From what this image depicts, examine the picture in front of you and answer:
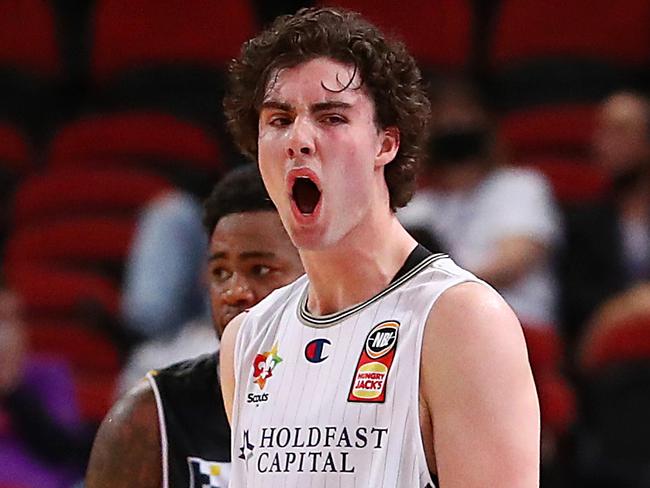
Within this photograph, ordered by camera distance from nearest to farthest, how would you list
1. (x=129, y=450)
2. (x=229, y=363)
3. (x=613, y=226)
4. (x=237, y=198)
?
1. (x=229, y=363)
2. (x=129, y=450)
3. (x=237, y=198)
4. (x=613, y=226)

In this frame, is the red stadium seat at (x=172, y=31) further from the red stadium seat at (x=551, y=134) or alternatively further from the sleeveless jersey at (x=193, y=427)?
the sleeveless jersey at (x=193, y=427)

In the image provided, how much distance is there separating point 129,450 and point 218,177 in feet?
12.0

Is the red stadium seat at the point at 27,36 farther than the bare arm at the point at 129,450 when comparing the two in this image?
Yes

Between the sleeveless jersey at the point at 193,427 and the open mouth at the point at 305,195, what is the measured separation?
0.68 m

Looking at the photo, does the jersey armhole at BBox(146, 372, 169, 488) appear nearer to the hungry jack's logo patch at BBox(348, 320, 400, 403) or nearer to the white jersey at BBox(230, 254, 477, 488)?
the white jersey at BBox(230, 254, 477, 488)

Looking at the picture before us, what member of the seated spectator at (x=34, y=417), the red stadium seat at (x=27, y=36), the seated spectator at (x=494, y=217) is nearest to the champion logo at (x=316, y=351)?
the seated spectator at (x=34, y=417)

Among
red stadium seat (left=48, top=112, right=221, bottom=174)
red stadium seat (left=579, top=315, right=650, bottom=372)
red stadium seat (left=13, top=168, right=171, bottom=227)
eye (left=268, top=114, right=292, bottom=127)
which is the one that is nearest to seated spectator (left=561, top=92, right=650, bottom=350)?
red stadium seat (left=579, top=315, right=650, bottom=372)

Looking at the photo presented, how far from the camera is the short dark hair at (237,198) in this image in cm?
325

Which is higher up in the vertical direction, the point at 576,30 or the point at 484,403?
the point at 576,30

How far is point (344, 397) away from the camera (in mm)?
2430

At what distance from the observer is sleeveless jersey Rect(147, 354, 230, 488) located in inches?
118

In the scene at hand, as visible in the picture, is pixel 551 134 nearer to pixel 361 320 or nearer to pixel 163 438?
pixel 163 438

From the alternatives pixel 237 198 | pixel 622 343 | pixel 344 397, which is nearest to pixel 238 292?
pixel 237 198

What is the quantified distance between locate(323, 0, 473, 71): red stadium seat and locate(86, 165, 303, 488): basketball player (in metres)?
3.78
